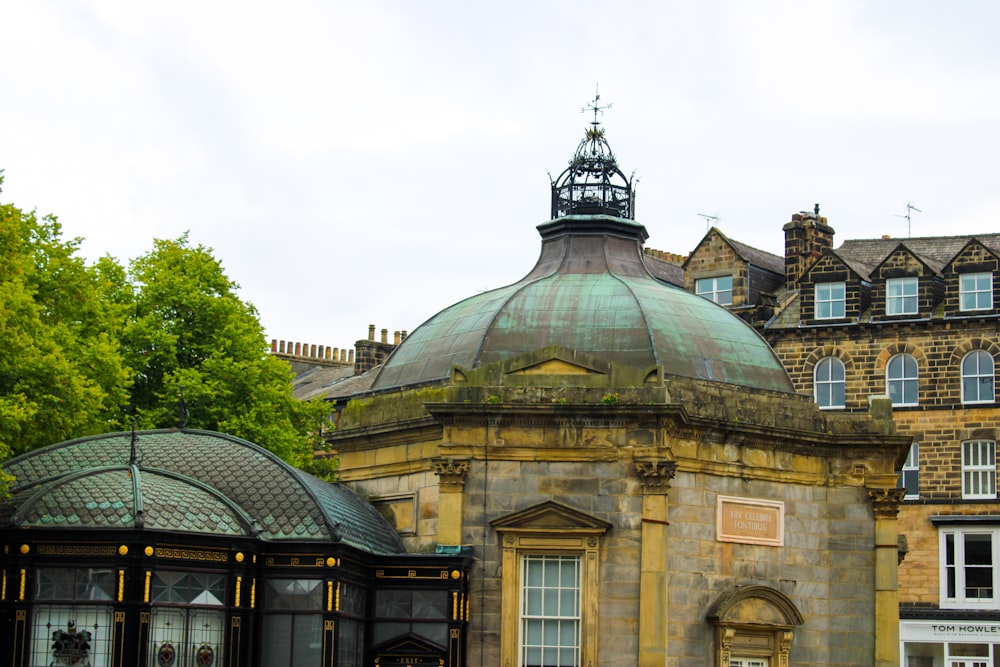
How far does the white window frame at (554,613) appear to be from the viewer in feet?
118

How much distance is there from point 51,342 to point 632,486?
39.5ft

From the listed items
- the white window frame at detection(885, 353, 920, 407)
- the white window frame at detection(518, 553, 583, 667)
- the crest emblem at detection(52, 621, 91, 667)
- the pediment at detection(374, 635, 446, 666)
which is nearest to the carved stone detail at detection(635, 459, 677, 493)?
the white window frame at detection(518, 553, 583, 667)

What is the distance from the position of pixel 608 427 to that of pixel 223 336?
18.9 m

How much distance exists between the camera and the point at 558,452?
36594 millimetres

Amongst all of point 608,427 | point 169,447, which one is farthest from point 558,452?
point 169,447

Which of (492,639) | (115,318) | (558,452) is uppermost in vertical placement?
(115,318)

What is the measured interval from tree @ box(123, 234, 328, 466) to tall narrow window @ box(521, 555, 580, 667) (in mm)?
15598

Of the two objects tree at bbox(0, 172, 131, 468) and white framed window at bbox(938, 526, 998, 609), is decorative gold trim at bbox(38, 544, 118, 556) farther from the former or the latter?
white framed window at bbox(938, 526, 998, 609)

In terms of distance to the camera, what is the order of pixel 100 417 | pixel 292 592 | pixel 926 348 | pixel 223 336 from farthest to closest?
pixel 926 348, pixel 223 336, pixel 100 417, pixel 292 592

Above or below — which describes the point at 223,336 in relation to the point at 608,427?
above

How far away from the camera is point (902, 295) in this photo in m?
58.8

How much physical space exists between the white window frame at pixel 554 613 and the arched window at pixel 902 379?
962 inches

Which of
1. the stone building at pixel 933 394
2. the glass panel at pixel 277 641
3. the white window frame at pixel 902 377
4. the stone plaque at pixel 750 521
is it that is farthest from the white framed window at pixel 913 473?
the glass panel at pixel 277 641

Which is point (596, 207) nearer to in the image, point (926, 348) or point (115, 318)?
point (115, 318)
